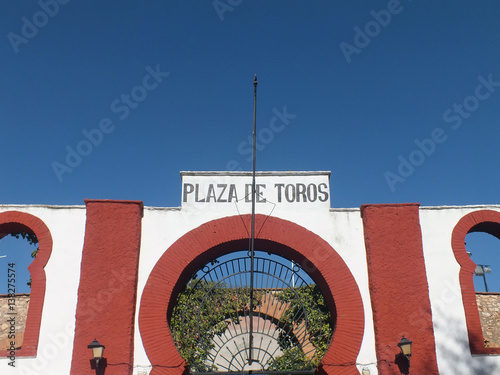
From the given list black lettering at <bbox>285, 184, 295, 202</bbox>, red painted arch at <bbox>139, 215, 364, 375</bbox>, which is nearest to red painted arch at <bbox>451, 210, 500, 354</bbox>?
red painted arch at <bbox>139, 215, 364, 375</bbox>

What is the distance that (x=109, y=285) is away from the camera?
27.4 feet

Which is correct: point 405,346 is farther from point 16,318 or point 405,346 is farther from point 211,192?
point 16,318

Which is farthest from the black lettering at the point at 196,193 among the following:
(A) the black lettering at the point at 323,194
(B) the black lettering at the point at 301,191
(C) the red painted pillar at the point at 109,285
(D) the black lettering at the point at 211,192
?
(A) the black lettering at the point at 323,194

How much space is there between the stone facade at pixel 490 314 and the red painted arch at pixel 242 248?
5701mm

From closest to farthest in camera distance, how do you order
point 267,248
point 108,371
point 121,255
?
point 108,371 → point 121,255 → point 267,248

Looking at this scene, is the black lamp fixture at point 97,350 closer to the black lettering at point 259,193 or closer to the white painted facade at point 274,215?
the white painted facade at point 274,215

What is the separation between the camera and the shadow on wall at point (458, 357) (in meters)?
8.05

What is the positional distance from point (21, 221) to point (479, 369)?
25.8 ft

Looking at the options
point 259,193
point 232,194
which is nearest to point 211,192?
point 232,194

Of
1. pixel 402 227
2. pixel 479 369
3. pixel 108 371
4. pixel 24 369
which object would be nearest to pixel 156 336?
pixel 108 371

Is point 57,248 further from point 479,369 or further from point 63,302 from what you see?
point 479,369

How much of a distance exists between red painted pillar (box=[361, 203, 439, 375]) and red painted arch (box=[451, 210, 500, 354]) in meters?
0.61

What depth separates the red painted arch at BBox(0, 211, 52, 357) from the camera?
8.04 metres

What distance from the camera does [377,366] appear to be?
8.03 m
